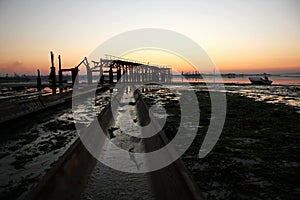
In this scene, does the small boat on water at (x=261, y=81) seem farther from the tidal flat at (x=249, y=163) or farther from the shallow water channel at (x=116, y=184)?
the shallow water channel at (x=116, y=184)

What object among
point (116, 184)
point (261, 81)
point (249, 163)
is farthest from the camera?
point (261, 81)

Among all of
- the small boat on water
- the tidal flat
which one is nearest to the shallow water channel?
the tidal flat

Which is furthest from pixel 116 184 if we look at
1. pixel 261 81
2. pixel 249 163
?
pixel 261 81

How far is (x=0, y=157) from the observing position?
245 inches

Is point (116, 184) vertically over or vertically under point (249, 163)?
under

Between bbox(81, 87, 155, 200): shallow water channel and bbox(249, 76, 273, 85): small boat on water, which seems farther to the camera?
bbox(249, 76, 273, 85): small boat on water

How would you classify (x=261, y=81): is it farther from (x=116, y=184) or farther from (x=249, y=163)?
(x=116, y=184)

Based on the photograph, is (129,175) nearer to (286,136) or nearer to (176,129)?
(176,129)

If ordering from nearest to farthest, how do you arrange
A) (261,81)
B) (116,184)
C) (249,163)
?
(116,184) < (249,163) < (261,81)

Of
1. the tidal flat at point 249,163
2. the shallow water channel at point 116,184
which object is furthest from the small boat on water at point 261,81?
the shallow water channel at point 116,184

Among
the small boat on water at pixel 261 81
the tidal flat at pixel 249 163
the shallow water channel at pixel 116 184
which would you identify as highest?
the small boat on water at pixel 261 81

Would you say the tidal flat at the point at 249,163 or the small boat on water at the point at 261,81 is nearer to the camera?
the tidal flat at the point at 249,163

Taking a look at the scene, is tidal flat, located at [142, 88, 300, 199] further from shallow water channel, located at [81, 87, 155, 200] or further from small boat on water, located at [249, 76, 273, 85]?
small boat on water, located at [249, 76, 273, 85]

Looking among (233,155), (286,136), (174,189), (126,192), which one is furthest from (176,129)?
(174,189)
